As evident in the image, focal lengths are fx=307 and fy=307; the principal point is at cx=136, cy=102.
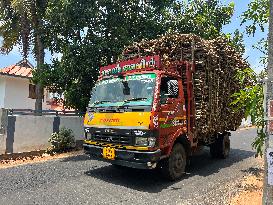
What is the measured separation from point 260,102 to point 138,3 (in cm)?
992

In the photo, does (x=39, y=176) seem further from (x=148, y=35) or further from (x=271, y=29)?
(x=148, y=35)

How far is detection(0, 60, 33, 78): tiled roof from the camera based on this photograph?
862 inches

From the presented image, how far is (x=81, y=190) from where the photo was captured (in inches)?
271

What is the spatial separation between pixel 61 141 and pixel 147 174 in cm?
497

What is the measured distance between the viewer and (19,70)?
23.3 metres

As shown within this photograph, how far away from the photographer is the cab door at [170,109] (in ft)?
23.9

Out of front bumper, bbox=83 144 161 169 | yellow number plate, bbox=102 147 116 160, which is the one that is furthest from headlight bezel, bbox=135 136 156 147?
yellow number plate, bbox=102 147 116 160

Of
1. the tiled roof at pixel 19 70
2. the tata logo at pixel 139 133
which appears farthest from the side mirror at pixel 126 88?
the tiled roof at pixel 19 70

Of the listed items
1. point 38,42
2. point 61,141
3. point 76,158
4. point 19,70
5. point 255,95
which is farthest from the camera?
point 19,70

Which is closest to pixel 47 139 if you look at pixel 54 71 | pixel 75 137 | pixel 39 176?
pixel 75 137

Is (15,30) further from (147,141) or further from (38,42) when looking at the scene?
(147,141)

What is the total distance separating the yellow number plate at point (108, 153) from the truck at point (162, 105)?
0.02 m

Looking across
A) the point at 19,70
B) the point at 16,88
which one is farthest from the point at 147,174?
the point at 19,70

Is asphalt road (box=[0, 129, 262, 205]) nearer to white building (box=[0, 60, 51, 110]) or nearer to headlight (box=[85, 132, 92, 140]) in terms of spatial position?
headlight (box=[85, 132, 92, 140])
